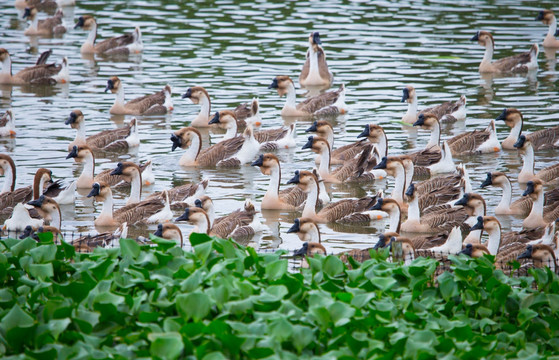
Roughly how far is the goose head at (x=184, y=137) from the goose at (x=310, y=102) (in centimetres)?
363

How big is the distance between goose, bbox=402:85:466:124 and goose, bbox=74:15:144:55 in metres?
9.17

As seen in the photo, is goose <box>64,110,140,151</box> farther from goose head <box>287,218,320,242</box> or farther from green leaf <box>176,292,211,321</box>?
green leaf <box>176,292,211,321</box>

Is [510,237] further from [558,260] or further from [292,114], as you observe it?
[292,114]

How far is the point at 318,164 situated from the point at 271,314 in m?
10.1

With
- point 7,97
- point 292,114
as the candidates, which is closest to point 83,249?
point 292,114

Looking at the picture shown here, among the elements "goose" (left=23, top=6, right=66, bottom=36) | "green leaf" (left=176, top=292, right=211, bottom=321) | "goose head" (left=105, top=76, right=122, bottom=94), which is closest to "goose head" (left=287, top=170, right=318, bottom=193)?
"goose head" (left=105, top=76, right=122, bottom=94)

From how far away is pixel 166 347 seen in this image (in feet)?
18.7

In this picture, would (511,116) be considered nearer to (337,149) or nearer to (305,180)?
(337,149)

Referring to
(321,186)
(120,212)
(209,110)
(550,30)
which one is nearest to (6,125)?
(209,110)

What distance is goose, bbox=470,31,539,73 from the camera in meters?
22.2

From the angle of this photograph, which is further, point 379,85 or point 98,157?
point 379,85

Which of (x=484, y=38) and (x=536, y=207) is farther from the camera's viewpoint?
(x=484, y=38)

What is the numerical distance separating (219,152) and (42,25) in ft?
43.7

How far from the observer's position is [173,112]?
798 inches
